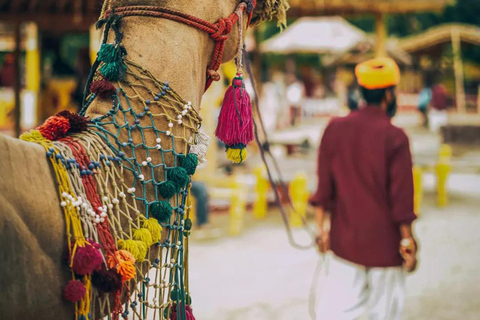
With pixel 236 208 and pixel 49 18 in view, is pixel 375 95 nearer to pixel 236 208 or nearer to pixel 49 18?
pixel 236 208

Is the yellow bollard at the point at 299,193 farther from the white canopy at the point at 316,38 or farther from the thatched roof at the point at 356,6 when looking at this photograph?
the white canopy at the point at 316,38

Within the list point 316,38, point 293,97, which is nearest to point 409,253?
point 316,38

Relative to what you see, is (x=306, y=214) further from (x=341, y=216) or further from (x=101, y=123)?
(x=101, y=123)

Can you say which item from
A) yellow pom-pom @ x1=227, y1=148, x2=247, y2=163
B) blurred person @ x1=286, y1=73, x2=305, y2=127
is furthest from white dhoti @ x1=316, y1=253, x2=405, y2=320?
blurred person @ x1=286, y1=73, x2=305, y2=127

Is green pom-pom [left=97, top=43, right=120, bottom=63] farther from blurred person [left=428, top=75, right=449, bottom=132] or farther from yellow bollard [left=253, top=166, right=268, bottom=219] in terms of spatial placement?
blurred person [left=428, top=75, right=449, bottom=132]

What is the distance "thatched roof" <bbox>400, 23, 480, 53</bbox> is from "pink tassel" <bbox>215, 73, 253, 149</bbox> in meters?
22.0

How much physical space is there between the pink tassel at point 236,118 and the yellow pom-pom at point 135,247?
50 centimetres

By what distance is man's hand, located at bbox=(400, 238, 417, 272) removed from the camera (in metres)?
3.29

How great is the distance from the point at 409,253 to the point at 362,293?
0.38m

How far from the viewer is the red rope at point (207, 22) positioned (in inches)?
74.9

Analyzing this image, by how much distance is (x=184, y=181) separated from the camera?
192 centimetres

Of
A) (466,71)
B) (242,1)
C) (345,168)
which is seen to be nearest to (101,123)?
(242,1)

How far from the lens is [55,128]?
5.84 ft

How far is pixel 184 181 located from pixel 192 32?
49 centimetres
